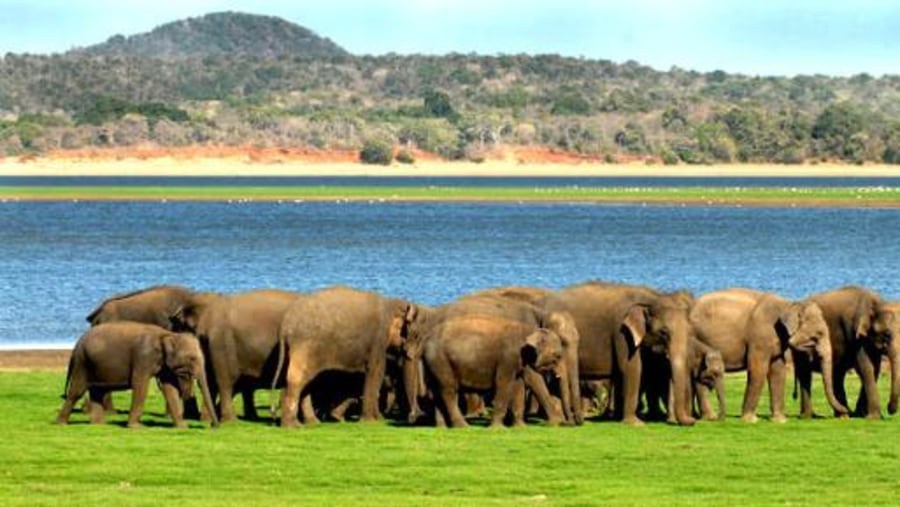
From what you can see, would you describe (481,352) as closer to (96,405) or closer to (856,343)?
(96,405)

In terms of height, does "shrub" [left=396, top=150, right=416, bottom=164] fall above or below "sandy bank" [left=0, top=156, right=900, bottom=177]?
above

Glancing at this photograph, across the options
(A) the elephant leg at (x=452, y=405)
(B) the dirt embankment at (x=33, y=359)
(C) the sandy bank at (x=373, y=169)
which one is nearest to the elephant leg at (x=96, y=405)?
(A) the elephant leg at (x=452, y=405)

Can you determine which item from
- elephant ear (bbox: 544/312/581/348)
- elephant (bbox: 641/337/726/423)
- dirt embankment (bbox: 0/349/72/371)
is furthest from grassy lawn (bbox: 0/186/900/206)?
elephant ear (bbox: 544/312/581/348)

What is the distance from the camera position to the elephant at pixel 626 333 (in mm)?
25547

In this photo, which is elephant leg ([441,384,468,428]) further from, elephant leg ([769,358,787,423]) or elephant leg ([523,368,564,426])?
elephant leg ([769,358,787,423])

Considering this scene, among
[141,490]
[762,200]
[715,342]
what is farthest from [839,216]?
[141,490]

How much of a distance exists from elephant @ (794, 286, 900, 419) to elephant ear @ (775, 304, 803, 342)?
0.38 meters

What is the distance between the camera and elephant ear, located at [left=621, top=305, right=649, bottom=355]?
Answer: 25719mm

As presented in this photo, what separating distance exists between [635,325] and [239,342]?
436cm

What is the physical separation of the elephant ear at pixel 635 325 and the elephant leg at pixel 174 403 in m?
4.92

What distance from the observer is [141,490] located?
65.3ft

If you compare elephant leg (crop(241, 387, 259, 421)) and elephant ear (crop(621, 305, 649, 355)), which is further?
elephant leg (crop(241, 387, 259, 421))

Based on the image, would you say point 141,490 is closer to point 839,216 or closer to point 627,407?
point 627,407

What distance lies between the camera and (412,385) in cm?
2578
